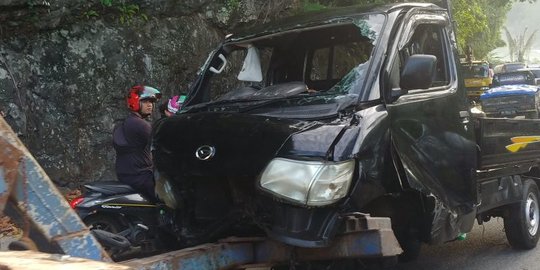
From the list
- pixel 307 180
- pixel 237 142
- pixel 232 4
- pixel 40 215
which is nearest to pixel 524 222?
pixel 307 180

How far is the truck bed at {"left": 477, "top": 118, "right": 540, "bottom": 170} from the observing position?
5051mm

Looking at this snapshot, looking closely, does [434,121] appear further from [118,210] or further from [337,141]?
[118,210]

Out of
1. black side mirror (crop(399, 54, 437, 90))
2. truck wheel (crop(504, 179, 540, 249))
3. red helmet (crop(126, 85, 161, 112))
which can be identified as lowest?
truck wheel (crop(504, 179, 540, 249))

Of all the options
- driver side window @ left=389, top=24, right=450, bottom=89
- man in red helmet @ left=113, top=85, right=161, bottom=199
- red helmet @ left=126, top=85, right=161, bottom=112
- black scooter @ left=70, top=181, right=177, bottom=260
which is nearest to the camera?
driver side window @ left=389, top=24, right=450, bottom=89

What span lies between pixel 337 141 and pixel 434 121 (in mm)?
1457

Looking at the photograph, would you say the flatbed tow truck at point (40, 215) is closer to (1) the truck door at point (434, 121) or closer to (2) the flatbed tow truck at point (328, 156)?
(2) the flatbed tow truck at point (328, 156)

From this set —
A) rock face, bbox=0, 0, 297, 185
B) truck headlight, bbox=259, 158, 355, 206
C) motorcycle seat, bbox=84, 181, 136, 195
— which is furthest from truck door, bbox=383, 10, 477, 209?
rock face, bbox=0, 0, 297, 185

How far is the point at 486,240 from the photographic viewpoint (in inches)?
264

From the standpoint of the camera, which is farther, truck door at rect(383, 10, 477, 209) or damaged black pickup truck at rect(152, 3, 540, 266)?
truck door at rect(383, 10, 477, 209)

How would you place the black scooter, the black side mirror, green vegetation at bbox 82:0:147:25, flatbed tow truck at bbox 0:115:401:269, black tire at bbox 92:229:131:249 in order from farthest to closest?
green vegetation at bbox 82:0:147:25 → the black scooter → the black side mirror → black tire at bbox 92:229:131:249 → flatbed tow truck at bbox 0:115:401:269

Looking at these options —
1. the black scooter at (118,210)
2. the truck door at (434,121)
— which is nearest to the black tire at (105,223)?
the black scooter at (118,210)

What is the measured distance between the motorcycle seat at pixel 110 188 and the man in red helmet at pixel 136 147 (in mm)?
84

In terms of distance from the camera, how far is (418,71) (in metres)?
3.80

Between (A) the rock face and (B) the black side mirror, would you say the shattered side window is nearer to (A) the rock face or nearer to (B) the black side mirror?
(B) the black side mirror
